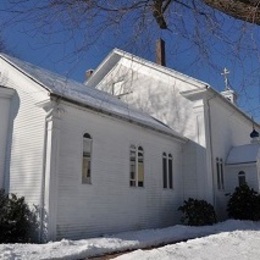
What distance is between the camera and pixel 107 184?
1310cm

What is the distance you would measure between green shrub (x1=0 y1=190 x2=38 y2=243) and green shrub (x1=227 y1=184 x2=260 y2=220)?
1133cm

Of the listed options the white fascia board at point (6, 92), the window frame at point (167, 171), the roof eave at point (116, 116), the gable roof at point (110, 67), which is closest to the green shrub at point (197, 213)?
the window frame at point (167, 171)

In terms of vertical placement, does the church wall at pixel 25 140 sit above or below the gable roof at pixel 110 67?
below

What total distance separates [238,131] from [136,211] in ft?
41.9

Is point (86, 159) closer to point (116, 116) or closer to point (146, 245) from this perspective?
point (116, 116)

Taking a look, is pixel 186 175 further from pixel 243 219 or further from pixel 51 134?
pixel 51 134

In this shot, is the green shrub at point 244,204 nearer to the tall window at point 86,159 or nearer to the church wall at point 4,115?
the tall window at point 86,159

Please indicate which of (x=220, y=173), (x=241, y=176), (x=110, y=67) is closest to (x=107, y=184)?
(x=220, y=173)

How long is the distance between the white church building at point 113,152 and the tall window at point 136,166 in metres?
0.04

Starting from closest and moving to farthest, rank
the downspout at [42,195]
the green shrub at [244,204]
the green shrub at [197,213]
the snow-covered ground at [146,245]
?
the snow-covered ground at [146,245] < the downspout at [42,195] < the green shrub at [197,213] < the green shrub at [244,204]

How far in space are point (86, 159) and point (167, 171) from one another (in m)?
5.81

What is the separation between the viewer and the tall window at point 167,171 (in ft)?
55.7

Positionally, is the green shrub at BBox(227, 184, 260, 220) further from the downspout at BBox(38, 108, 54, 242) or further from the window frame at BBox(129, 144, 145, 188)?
the downspout at BBox(38, 108, 54, 242)

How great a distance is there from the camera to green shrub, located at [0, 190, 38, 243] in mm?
10328
